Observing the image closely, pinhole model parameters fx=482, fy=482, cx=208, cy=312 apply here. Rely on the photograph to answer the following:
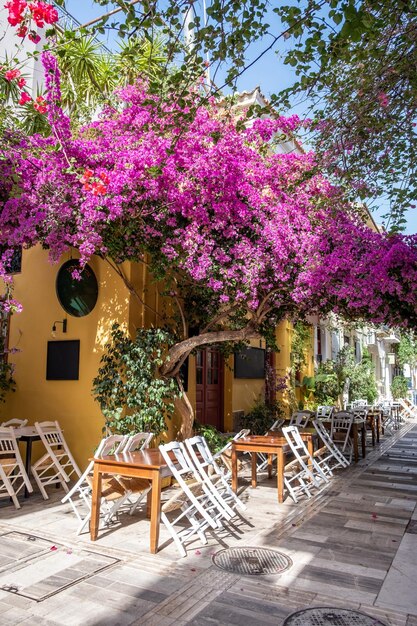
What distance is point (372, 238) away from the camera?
6.59 meters

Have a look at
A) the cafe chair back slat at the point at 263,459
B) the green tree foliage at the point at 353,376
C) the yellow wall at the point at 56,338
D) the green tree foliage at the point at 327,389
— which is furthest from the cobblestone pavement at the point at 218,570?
the green tree foliage at the point at 353,376

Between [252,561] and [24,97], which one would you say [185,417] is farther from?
[24,97]

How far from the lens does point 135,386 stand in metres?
6.71

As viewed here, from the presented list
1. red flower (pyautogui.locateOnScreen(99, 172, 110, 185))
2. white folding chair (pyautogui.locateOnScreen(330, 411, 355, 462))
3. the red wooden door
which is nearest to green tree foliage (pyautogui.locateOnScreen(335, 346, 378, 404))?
white folding chair (pyautogui.locateOnScreen(330, 411, 355, 462))

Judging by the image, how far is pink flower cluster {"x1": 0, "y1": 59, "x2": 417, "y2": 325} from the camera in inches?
230

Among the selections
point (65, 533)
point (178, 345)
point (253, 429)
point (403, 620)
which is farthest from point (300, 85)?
point (253, 429)

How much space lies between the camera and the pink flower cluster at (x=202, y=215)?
584cm

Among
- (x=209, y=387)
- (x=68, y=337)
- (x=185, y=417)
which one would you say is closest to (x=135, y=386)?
(x=185, y=417)

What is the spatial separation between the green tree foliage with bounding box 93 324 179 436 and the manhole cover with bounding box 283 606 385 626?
12.1 ft

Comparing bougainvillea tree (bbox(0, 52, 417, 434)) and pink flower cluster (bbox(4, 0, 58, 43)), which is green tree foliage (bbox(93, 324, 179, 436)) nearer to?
bougainvillea tree (bbox(0, 52, 417, 434))

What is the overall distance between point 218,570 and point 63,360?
485 cm

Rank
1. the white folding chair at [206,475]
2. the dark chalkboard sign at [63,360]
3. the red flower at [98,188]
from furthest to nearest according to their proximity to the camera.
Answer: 1. the dark chalkboard sign at [63,360]
2. the red flower at [98,188]
3. the white folding chair at [206,475]

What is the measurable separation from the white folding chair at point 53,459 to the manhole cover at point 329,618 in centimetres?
413

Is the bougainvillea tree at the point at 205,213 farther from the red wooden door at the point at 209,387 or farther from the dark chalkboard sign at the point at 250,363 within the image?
the dark chalkboard sign at the point at 250,363
